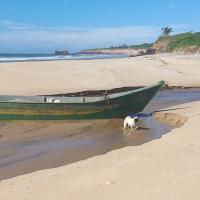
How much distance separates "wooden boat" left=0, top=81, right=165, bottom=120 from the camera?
14.1 meters

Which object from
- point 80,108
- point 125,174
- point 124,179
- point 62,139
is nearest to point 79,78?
point 80,108

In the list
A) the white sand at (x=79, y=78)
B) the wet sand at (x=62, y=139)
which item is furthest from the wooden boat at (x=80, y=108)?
the white sand at (x=79, y=78)

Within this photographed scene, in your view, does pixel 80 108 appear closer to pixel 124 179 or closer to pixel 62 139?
pixel 62 139

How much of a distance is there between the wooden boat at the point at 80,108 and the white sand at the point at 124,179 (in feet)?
18.4

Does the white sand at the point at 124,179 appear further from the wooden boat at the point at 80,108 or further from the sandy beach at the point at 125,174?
the wooden boat at the point at 80,108

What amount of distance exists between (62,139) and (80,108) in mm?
2754

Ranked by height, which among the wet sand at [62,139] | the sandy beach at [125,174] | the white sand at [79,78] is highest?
the sandy beach at [125,174]

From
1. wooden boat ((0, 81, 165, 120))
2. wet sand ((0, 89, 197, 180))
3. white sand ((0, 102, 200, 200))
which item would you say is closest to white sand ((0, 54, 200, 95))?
wooden boat ((0, 81, 165, 120))

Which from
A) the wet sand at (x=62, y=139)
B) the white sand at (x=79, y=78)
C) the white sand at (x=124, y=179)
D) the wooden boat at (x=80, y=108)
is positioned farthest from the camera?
the white sand at (x=79, y=78)

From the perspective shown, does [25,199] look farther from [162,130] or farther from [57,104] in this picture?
[57,104]

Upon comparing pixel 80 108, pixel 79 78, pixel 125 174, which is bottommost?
pixel 79 78

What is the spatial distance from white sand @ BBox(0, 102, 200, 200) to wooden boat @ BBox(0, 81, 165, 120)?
5.62 m

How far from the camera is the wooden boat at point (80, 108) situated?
1412cm

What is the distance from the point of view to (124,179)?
6758 mm
